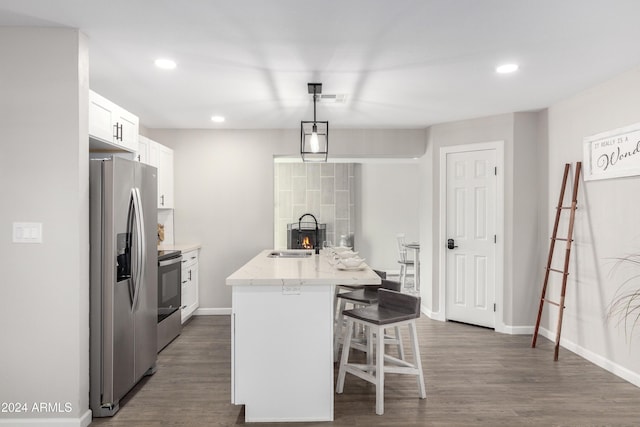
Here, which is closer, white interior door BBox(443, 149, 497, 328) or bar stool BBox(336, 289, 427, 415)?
bar stool BBox(336, 289, 427, 415)

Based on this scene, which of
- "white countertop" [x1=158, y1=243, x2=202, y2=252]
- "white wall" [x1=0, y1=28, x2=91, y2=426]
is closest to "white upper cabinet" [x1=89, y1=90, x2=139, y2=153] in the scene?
"white wall" [x1=0, y1=28, x2=91, y2=426]

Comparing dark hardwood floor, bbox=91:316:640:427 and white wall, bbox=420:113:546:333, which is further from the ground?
white wall, bbox=420:113:546:333

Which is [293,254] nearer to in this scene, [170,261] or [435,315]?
[170,261]

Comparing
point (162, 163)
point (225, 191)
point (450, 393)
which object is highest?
point (162, 163)

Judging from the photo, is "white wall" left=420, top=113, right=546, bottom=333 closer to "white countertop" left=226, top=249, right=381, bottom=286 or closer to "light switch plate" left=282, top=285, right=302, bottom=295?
"white countertop" left=226, top=249, right=381, bottom=286

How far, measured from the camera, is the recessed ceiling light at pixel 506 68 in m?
3.13

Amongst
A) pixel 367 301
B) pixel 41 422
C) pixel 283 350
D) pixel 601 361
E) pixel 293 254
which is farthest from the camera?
pixel 293 254

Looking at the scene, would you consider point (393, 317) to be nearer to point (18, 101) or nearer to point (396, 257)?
point (18, 101)

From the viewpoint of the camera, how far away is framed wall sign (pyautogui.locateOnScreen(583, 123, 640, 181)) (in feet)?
10.6

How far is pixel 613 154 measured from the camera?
3443 mm

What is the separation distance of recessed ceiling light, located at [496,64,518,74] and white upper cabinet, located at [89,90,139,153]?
2952 millimetres

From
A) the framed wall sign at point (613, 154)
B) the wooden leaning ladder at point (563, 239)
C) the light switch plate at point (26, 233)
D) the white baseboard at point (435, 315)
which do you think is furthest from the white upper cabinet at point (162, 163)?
A: the framed wall sign at point (613, 154)

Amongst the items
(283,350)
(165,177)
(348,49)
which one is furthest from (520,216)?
(165,177)

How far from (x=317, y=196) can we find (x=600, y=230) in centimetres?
537
